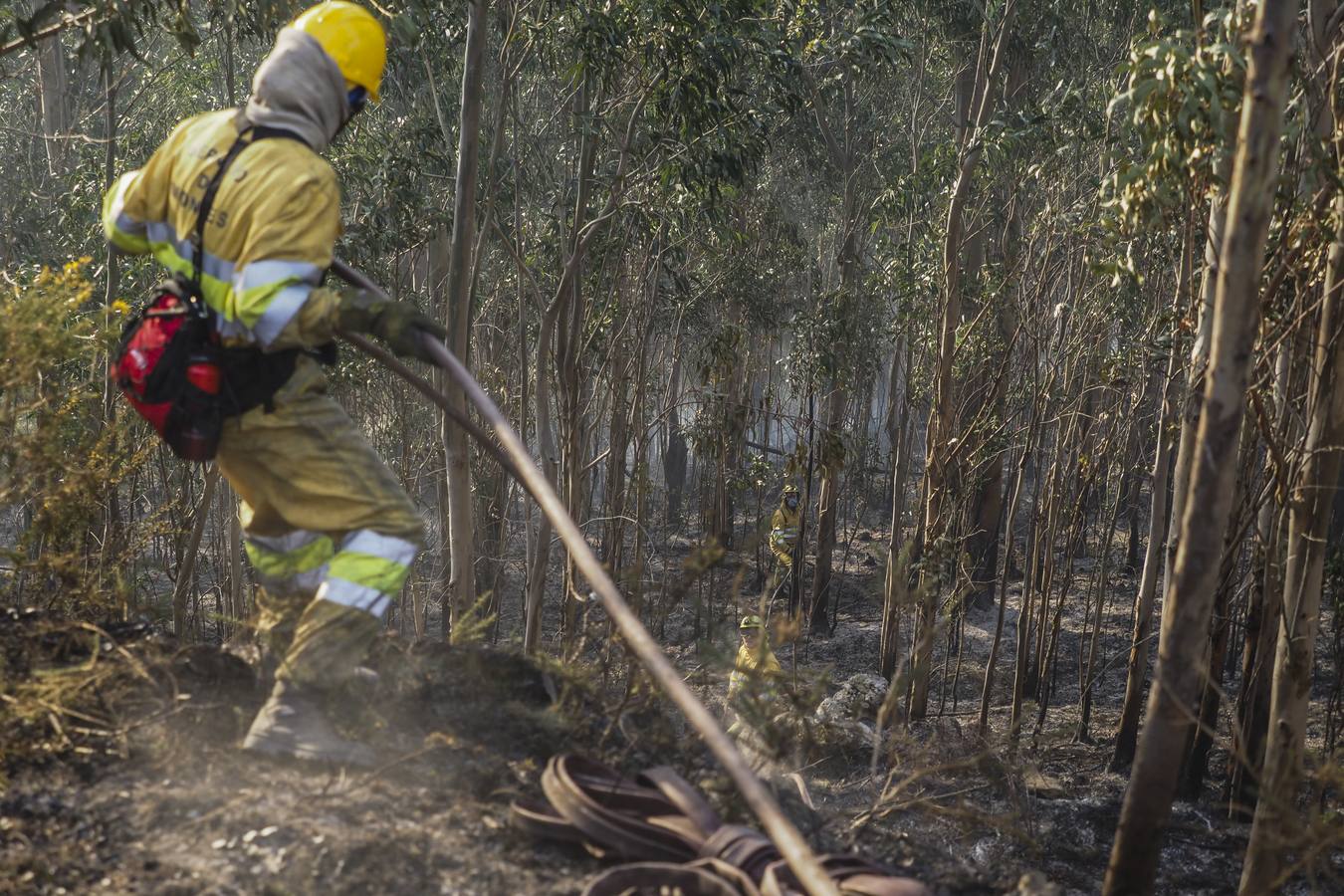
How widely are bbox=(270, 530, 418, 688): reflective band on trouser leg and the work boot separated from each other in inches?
2.3

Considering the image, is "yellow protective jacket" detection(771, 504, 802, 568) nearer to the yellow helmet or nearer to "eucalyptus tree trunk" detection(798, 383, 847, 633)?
"eucalyptus tree trunk" detection(798, 383, 847, 633)

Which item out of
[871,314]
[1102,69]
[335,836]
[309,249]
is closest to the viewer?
[335,836]

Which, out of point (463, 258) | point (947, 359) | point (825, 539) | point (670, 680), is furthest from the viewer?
point (825, 539)

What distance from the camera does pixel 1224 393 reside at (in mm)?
3283

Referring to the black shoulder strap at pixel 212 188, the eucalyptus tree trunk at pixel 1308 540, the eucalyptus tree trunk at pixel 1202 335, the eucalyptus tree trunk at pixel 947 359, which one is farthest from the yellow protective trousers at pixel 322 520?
the eucalyptus tree trunk at pixel 947 359

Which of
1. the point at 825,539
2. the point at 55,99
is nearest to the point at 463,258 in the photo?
the point at 825,539

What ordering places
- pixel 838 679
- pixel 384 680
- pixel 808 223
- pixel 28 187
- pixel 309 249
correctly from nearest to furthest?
pixel 309 249 → pixel 384 680 → pixel 838 679 → pixel 28 187 → pixel 808 223

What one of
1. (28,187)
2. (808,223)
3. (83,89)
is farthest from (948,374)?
(808,223)

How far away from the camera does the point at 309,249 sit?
320 cm

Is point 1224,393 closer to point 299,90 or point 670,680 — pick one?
point 670,680

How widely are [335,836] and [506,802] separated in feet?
1.70

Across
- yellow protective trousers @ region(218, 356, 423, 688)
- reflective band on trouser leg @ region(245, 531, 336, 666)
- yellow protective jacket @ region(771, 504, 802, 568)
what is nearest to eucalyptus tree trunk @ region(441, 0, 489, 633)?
reflective band on trouser leg @ region(245, 531, 336, 666)

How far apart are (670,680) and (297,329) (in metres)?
1.34

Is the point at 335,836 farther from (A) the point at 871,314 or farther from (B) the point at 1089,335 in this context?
(A) the point at 871,314
